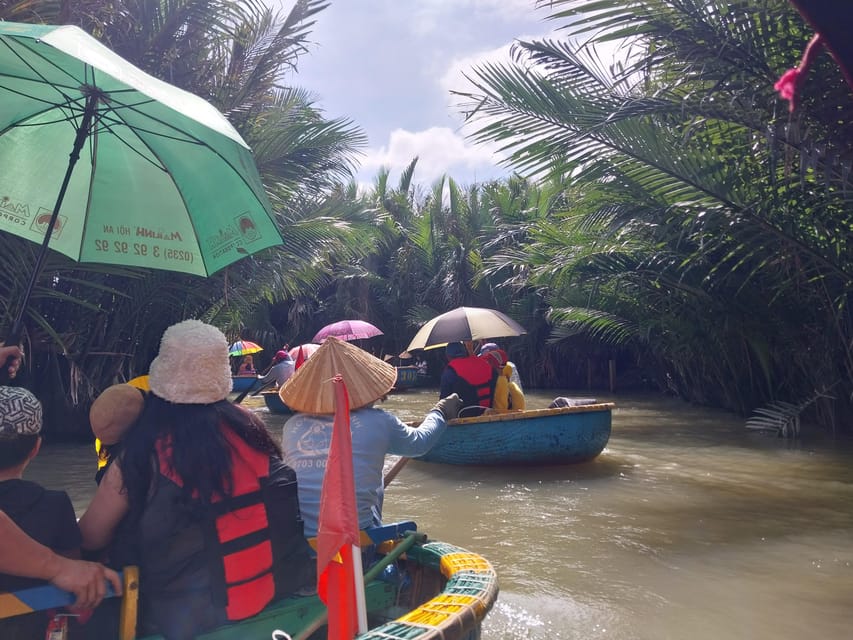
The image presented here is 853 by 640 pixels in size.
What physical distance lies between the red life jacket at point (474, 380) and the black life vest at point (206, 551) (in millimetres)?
5821

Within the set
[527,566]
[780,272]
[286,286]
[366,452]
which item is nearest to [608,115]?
[780,272]

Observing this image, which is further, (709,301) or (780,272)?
(709,301)

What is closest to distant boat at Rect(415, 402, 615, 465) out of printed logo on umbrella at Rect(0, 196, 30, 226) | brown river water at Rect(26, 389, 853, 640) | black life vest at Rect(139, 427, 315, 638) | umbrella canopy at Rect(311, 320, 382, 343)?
brown river water at Rect(26, 389, 853, 640)

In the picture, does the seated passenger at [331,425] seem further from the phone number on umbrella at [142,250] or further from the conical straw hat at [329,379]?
the phone number on umbrella at [142,250]

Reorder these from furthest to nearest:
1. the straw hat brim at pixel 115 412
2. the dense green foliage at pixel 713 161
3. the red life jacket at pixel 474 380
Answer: the red life jacket at pixel 474 380
the dense green foliage at pixel 713 161
the straw hat brim at pixel 115 412

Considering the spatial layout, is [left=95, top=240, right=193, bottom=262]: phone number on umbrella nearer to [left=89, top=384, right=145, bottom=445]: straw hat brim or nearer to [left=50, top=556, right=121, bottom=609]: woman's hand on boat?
[left=89, top=384, right=145, bottom=445]: straw hat brim

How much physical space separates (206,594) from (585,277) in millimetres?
10061

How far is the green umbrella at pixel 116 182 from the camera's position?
10.7ft

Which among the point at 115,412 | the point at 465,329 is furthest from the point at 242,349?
the point at 115,412

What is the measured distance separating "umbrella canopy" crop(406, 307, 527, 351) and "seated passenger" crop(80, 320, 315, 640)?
19.6 feet

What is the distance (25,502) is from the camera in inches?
85.1

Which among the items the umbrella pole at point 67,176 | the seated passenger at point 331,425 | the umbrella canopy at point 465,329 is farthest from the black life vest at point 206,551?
the umbrella canopy at point 465,329

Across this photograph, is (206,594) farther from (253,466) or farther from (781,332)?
(781,332)

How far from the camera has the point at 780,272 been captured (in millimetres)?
8641
